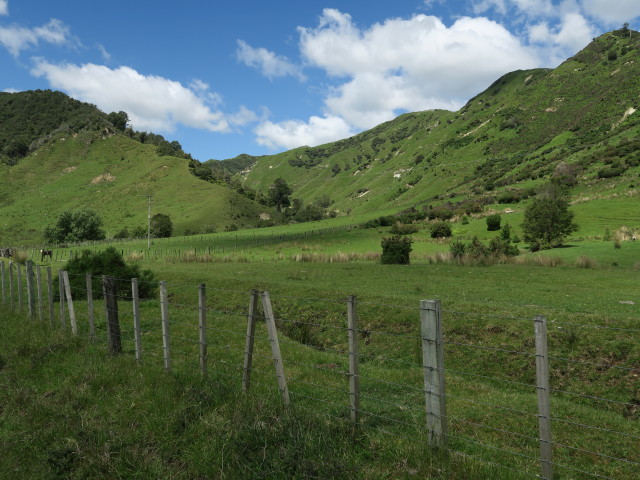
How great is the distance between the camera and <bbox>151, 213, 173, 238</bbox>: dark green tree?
330 feet

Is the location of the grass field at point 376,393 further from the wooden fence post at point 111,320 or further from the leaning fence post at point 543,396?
the wooden fence post at point 111,320

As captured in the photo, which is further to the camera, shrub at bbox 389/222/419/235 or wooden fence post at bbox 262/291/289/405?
shrub at bbox 389/222/419/235

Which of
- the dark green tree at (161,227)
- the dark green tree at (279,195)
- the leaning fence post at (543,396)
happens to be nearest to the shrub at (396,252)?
the leaning fence post at (543,396)

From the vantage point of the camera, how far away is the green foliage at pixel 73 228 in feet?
326

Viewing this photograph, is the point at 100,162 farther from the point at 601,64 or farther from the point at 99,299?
the point at 601,64

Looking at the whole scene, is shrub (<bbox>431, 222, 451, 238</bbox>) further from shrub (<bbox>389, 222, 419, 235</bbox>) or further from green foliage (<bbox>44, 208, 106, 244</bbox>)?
green foliage (<bbox>44, 208, 106, 244</bbox>)

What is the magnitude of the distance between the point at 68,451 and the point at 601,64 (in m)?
207

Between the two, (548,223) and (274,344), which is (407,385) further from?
(548,223)

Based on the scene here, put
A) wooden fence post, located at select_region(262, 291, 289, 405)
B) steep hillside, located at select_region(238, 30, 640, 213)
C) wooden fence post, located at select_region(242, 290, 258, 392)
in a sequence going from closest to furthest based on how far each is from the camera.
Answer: wooden fence post, located at select_region(262, 291, 289, 405) → wooden fence post, located at select_region(242, 290, 258, 392) → steep hillside, located at select_region(238, 30, 640, 213)

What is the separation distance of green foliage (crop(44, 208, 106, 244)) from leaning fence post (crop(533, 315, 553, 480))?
369ft

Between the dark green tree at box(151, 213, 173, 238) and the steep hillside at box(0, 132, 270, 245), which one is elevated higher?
the steep hillside at box(0, 132, 270, 245)

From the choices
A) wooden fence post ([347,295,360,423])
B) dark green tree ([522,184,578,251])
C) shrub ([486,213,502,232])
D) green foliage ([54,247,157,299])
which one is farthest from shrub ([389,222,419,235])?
wooden fence post ([347,295,360,423])

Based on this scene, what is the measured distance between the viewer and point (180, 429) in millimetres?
6098

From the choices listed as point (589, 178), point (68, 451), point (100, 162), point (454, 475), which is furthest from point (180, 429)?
point (100, 162)
